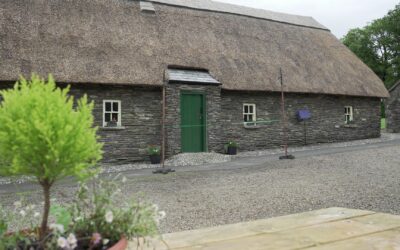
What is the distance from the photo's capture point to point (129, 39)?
14930mm

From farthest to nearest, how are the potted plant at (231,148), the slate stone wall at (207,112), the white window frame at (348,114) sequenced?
the white window frame at (348,114)
the potted plant at (231,148)
the slate stone wall at (207,112)

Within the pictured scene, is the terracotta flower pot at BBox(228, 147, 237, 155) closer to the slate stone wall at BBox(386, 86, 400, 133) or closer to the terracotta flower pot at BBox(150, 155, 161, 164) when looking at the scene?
the terracotta flower pot at BBox(150, 155, 161, 164)

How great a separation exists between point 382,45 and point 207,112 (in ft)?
132

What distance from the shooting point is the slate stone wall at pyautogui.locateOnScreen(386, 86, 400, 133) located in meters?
26.8

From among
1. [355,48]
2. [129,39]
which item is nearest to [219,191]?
[129,39]

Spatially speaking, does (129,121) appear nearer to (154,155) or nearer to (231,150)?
(154,155)

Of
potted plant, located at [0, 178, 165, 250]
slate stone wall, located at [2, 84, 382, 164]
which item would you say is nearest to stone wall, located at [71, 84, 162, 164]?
slate stone wall, located at [2, 84, 382, 164]

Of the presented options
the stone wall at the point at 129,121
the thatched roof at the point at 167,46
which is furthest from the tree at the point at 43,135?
the stone wall at the point at 129,121

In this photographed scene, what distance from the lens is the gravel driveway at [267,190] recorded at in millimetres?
6648

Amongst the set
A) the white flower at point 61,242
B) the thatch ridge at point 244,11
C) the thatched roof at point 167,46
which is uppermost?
the thatch ridge at point 244,11

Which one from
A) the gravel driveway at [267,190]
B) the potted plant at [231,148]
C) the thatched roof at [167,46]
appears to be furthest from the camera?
the potted plant at [231,148]

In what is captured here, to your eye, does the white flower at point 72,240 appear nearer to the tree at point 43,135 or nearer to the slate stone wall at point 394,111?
the tree at point 43,135

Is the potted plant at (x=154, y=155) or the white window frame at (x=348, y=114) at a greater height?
the white window frame at (x=348, y=114)

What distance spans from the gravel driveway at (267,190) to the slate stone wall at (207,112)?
118 inches
